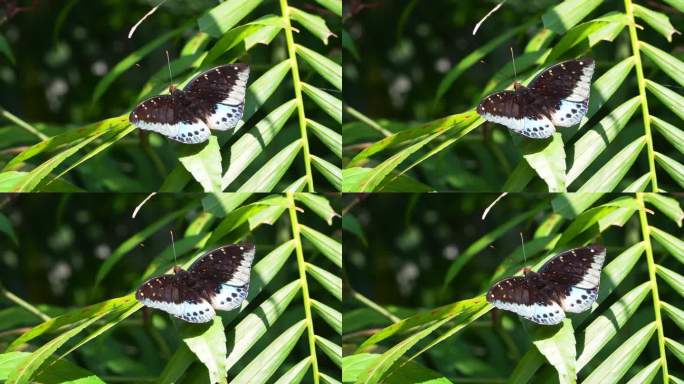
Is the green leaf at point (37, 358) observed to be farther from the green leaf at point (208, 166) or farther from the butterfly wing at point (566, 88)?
the butterfly wing at point (566, 88)

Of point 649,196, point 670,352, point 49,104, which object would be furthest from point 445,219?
point 49,104

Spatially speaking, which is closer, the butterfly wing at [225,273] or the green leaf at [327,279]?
the butterfly wing at [225,273]

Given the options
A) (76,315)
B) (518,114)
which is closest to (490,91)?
(518,114)

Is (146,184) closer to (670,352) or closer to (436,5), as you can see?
(436,5)

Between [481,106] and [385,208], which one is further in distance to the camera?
[385,208]

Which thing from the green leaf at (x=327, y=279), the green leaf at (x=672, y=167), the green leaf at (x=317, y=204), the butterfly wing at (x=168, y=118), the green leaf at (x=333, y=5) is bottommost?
the green leaf at (x=327, y=279)

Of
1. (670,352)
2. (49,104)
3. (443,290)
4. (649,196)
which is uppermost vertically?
(49,104)

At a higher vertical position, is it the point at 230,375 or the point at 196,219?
the point at 196,219

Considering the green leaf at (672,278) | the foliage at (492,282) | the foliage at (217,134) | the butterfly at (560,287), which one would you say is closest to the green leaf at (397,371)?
the foliage at (492,282)
